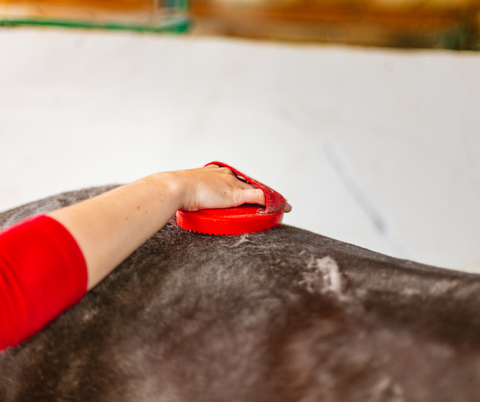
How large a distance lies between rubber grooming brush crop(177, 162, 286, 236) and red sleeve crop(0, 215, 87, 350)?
217 millimetres

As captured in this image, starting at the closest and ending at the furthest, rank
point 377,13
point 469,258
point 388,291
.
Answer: point 388,291, point 469,258, point 377,13

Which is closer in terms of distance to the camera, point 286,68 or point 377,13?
point 286,68

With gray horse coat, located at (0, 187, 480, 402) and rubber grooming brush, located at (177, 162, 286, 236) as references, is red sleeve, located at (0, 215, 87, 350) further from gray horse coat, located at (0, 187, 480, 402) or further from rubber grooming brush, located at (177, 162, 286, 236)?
rubber grooming brush, located at (177, 162, 286, 236)

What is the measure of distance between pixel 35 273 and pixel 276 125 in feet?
3.94

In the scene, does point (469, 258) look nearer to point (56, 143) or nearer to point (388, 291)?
point (388, 291)

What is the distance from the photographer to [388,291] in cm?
36

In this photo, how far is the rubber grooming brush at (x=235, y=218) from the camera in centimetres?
52

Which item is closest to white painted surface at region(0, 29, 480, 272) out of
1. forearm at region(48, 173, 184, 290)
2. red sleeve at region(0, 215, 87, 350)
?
forearm at region(48, 173, 184, 290)

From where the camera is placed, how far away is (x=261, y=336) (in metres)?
0.33

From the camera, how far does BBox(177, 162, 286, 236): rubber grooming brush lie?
521mm

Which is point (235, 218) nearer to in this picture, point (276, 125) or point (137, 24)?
point (276, 125)

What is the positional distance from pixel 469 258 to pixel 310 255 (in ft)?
4.17

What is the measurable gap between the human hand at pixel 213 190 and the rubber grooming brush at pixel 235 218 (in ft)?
0.04

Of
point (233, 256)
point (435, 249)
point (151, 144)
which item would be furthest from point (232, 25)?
point (233, 256)
